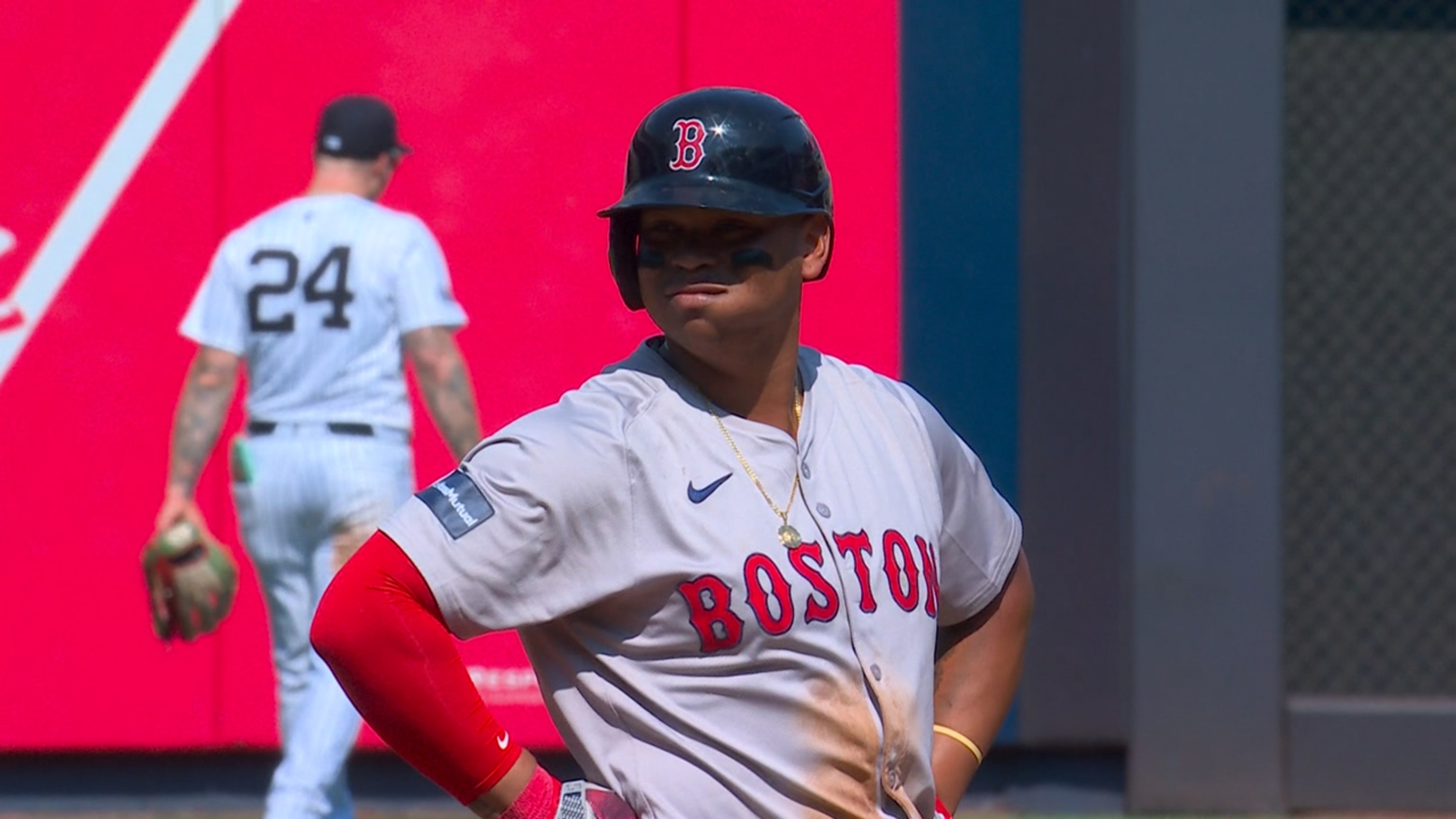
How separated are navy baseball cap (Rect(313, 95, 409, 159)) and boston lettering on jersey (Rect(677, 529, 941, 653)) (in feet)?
14.0

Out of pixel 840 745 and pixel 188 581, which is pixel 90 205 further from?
pixel 840 745

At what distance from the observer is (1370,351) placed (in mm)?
6660

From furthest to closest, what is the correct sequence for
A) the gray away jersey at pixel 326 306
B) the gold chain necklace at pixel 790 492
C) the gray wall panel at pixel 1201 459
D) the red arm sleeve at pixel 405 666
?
the gray wall panel at pixel 1201 459 < the gray away jersey at pixel 326 306 < the gold chain necklace at pixel 790 492 < the red arm sleeve at pixel 405 666

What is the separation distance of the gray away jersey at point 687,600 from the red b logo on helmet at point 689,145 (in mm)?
267

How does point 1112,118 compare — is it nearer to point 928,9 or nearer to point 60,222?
point 928,9

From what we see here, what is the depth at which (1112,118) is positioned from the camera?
21.2 feet

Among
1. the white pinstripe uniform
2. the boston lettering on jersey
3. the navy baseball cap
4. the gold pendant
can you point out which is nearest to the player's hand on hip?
the boston lettering on jersey

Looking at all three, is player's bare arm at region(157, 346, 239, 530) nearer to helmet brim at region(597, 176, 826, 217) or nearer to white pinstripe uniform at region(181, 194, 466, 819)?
white pinstripe uniform at region(181, 194, 466, 819)

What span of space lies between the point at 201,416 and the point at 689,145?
4250 mm

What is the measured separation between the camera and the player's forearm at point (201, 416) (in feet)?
20.4

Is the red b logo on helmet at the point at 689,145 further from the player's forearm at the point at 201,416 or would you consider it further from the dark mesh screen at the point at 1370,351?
the dark mesh screen at the point at 1370,351

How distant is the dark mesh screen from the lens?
6.64m

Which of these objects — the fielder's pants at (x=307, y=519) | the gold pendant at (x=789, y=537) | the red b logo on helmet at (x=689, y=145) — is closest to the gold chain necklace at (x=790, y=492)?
the gold pendant at (x=789, y=537)

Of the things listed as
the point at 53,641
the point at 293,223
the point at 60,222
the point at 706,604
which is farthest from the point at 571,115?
the point at 706,604
